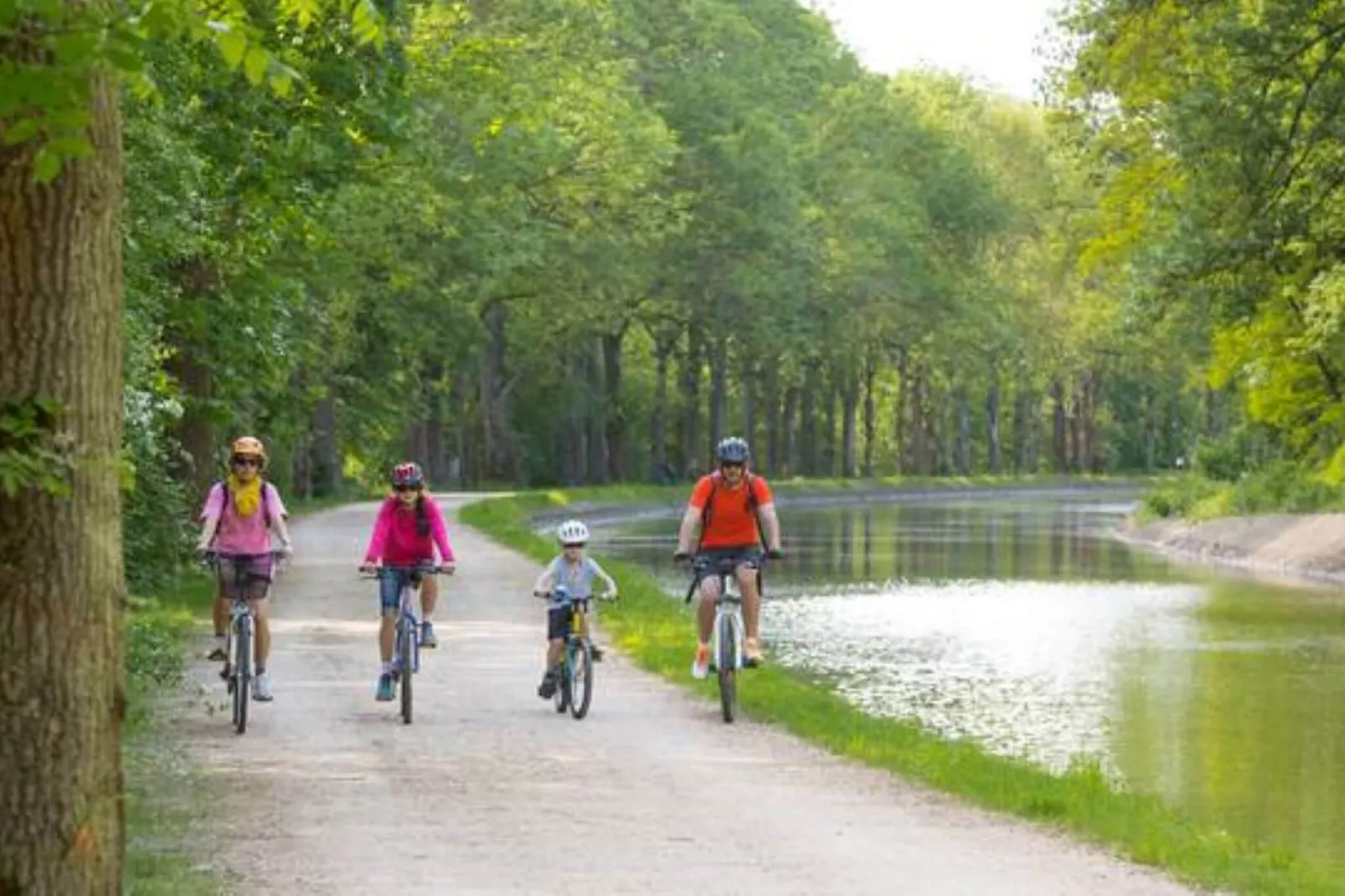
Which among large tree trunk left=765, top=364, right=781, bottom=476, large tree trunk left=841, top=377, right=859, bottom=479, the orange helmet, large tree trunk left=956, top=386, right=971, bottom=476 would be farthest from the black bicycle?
large tree trunk left=956, top=386, right=971, bottom=476

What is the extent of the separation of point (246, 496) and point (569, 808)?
4221 millimetres

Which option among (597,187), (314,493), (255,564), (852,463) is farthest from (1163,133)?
(852,463)

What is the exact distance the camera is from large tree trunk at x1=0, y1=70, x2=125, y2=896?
678 centimetres

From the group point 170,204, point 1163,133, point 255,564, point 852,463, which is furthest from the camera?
point 852,463

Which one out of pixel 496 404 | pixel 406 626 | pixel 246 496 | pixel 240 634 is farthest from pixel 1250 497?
pixel 246 496

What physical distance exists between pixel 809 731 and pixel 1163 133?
1562 centimetres

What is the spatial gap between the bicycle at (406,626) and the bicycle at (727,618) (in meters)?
1.76

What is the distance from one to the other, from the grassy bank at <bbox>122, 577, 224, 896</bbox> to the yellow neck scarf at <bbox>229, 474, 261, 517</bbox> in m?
1.09

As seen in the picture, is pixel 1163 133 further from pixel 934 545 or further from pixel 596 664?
pixel 934 545

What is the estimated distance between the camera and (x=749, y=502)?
17312 millimetres

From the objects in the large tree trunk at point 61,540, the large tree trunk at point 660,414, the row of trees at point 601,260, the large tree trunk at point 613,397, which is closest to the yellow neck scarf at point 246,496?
the row of trees at point 601,260

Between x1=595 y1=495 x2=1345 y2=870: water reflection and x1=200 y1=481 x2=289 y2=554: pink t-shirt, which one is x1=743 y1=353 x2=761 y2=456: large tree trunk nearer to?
x1=595 y1=495 x2=1345 y2=870: water reflection

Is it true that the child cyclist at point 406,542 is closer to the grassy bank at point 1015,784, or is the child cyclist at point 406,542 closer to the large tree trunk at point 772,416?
the grassy bank at point 1015,784

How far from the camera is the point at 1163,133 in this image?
30953 millimetres
